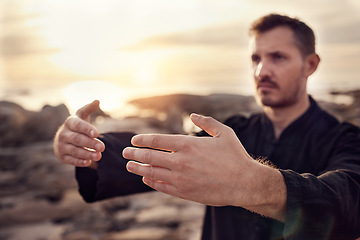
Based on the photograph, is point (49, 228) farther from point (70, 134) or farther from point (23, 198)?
point (70, 134)

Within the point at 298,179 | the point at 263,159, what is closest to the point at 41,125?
the point at 263,159

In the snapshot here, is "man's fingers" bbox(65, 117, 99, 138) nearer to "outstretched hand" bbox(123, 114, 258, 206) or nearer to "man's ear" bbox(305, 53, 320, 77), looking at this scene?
"outstretched hand" bbox(123, 114, 258, 206)

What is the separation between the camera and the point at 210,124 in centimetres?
98

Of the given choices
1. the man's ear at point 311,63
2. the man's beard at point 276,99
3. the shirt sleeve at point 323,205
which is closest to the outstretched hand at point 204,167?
the shirt sleeve at point 323,205

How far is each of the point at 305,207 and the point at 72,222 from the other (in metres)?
3.26

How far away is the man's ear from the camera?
7.21ft

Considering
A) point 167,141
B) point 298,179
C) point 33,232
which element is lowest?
point 33,232

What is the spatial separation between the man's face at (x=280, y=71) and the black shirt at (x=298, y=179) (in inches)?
5.9

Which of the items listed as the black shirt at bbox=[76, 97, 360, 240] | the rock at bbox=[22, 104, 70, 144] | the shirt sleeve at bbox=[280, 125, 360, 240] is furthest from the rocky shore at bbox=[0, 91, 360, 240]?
the shirt sleeve at bbox=[280, 125, 360, 240]

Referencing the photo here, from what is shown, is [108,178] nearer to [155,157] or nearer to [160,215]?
[155,157]

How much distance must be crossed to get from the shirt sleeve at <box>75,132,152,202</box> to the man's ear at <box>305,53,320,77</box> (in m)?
1.35

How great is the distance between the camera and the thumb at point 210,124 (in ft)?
3.15

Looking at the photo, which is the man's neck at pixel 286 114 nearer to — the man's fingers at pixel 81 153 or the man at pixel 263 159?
the man at pixel 263 159

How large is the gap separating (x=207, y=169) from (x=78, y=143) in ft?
2.35
